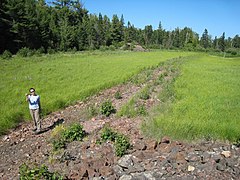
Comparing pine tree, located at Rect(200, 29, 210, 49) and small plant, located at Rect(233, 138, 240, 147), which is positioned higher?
pine tree, located at Rect(200, 29, 210, 49)

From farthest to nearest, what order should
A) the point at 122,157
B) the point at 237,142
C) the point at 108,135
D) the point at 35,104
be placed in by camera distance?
the point at 35,104 → the point at 108,135 → the point at 237,142 → the point at 122,157

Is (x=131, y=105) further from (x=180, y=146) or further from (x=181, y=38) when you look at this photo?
(x=181, y=38)

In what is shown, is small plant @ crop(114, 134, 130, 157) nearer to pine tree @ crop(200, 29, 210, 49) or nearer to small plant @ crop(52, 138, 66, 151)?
small plant @ crop(52, 138, 66, 151)

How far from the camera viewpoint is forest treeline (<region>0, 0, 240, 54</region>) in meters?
47.1

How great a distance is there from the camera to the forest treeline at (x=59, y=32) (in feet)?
155

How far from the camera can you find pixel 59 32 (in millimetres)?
62281

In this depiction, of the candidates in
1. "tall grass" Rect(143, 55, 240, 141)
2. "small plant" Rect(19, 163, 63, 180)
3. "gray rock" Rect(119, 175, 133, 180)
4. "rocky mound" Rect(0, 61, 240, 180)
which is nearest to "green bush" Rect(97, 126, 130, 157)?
"rocky mound" Rect(0, 61, 240, 180)

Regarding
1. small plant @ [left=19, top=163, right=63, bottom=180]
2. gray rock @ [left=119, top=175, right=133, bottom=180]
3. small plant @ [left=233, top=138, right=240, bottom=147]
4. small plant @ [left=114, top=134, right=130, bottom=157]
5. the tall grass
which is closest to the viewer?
small plant @ [left=19, top=163, right=63, bottom=180]

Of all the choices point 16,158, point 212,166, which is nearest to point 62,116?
point 16,158

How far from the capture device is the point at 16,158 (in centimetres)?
762

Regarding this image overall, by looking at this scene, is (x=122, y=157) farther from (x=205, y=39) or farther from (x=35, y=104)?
(x=205, y=39)

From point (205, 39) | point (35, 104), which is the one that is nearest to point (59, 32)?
point (35, 104)

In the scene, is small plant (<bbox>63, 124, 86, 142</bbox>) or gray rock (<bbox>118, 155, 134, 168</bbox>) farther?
small plant (<bbox>63, 124, 86, 142</bbox>)

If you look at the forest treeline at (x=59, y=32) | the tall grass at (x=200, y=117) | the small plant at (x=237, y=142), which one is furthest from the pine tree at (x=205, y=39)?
the small plant at (x=237, y=142)
